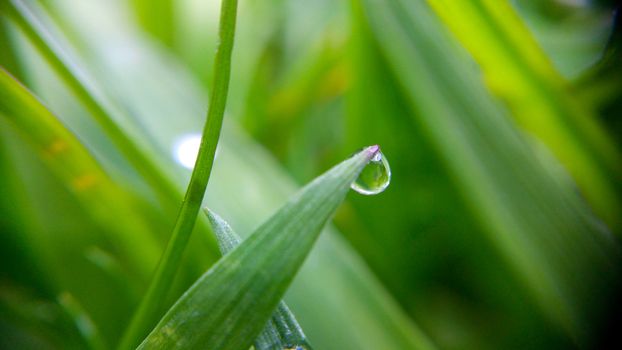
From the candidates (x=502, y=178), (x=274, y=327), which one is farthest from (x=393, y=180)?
(x=274, y=327)

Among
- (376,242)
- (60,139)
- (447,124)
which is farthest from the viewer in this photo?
(376,242)

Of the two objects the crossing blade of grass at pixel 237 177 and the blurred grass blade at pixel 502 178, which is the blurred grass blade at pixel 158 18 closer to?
the crossing blade of grass at pixel 237 177

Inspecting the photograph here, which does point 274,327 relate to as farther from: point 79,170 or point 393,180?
point 393,180

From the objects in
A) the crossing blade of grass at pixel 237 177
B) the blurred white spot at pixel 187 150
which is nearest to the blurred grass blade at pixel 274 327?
the crossing blade of grass at pixel 237 177

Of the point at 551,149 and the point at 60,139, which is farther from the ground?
the point at 60,139

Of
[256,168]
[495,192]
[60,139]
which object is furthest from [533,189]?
[60,139]

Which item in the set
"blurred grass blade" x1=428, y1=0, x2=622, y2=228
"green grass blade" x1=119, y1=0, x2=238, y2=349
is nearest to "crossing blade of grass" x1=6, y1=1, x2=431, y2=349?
"green grass blade" x1=119, y1=0, x2=238, y2=349

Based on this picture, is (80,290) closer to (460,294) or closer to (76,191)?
(76,191)
